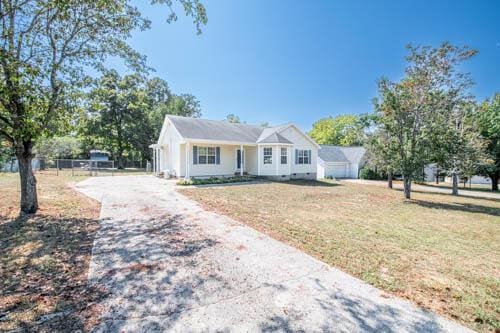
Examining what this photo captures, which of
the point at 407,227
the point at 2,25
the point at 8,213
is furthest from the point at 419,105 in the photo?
the point at 8,213

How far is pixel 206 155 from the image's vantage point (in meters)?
17.2

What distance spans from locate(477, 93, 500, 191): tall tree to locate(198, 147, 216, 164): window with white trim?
76.4 feet

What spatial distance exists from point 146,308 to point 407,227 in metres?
7.34

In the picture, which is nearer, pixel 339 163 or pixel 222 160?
pixel 222 160

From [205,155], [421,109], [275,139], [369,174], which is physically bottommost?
[369,174]

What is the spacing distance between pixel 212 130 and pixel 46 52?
39.4 feet

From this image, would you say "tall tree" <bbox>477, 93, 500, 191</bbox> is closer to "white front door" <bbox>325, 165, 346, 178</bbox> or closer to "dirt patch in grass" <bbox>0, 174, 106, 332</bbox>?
"white front door" <bbox>325, 165, 346, 178</bbox>

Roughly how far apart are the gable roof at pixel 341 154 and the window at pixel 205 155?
51.0 ft

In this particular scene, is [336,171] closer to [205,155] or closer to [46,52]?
[205,155]

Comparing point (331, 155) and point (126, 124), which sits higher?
point (126, 124)

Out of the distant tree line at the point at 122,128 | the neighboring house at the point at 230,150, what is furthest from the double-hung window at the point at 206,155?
the distant tree line at the point at 122,128

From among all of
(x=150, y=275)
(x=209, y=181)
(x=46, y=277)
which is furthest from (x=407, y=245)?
(x=209, y=181)

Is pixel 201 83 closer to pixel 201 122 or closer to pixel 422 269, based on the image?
pixel 201 122

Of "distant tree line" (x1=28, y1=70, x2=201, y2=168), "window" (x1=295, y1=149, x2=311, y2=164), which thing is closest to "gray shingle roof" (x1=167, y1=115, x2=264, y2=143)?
"window" (x1=295, y1=149, x2=311, y2=164)
